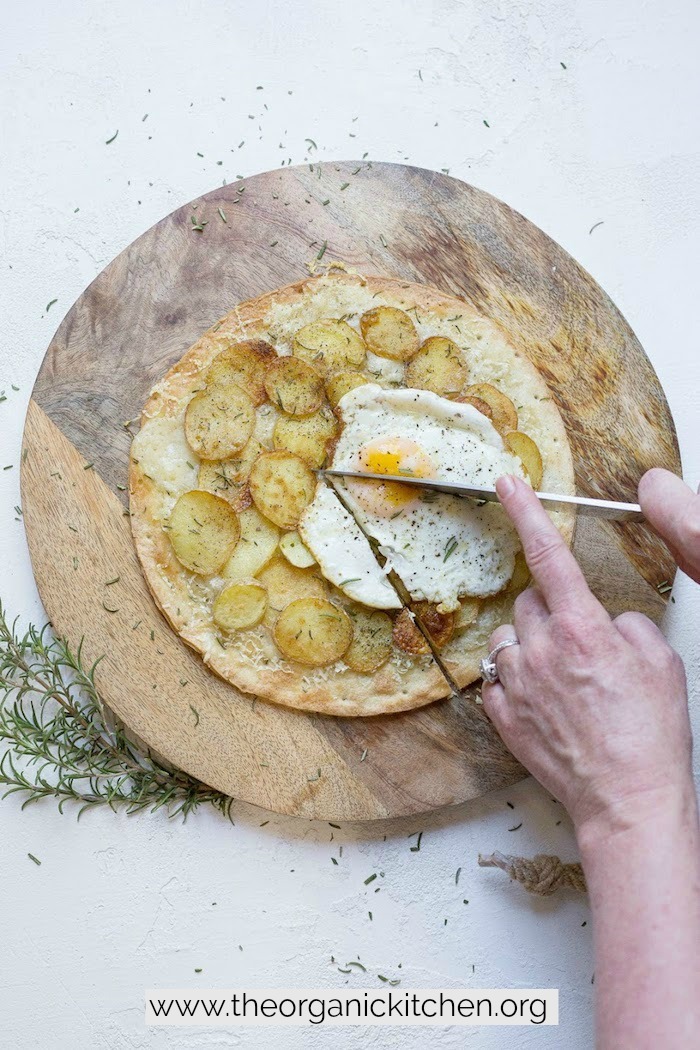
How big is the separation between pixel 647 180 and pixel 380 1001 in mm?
3731

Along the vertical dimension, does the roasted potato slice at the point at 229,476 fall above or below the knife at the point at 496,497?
above

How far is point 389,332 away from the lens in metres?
3.62

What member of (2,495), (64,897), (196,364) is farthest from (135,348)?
(64,897)

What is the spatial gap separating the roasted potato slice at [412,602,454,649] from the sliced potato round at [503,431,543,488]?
64cm

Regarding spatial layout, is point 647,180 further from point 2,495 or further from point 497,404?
point 2,495

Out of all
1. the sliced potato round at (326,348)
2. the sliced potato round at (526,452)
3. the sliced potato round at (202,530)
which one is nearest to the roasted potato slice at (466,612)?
the sliced potato round at (526,452)

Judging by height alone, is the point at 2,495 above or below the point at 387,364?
below

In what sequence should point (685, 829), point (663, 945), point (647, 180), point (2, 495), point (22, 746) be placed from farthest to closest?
1. point (647, 180)
2. point (2, 495)
3. point (22, 746)
4. point (685, 829)
5. point (663, 945)

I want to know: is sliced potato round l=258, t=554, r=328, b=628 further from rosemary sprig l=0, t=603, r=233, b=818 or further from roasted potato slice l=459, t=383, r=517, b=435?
roasted potato slice l=459, t=383, r=517, b=435

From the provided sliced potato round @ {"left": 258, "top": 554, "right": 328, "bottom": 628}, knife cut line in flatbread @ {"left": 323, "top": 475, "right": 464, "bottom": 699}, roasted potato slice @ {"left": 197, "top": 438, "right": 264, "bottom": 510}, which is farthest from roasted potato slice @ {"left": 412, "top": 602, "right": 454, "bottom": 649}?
roasted potato slice @ {"left": 197, "top": 438, "right": 264, "bottom": 510}

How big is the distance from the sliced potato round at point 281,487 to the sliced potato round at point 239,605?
28 cm

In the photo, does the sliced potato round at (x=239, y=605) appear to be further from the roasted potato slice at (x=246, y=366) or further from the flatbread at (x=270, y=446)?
the roasted potato slice at (x=246, y=366)

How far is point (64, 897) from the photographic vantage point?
12.0 ft

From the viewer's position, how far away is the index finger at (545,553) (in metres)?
2.97
